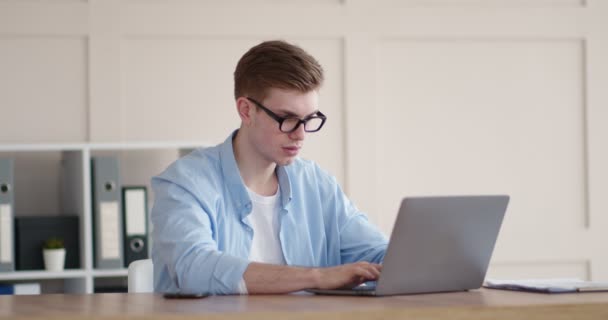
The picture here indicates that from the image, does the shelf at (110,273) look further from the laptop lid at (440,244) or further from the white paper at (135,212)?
the laptop lid at (440,244)

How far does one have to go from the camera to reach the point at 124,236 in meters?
3.50

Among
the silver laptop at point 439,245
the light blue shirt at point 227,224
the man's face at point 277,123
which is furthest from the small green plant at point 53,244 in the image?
the silver laptop at point 439,245

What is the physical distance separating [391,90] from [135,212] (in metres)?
1.22

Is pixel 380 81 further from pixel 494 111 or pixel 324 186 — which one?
pixel 324 186

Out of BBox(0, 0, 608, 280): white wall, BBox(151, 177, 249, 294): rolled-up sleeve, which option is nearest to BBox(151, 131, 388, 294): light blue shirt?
BBox(151, 177, 249, 294): rolled-up sleeve

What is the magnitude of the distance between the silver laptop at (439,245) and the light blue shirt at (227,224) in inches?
10.5

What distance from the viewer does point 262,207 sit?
7.77 feet

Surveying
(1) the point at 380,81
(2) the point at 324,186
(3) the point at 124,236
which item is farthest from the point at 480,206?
(1) the point at 380,81

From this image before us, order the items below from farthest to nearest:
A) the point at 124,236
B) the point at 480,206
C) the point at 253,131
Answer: the point at 124,236 < the point at 253,131 < the point at 480,206

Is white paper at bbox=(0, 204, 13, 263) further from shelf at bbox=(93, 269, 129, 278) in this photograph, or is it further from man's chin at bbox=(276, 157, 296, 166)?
man's chin at bbox=(276, 157, 296, 166)

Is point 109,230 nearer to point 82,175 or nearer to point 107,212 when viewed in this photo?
point 107,212

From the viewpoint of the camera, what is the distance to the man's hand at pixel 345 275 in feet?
6.33

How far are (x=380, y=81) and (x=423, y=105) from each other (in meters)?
0.22

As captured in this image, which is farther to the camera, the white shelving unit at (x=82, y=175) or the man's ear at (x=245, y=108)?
the white shelving unit at (x=82, y=175)
